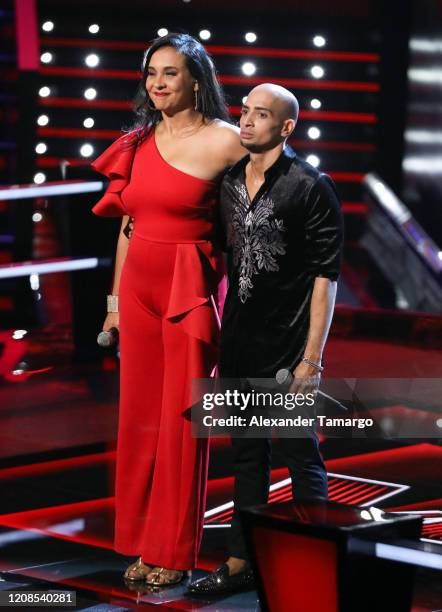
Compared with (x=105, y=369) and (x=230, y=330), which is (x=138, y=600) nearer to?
(x=230, y=330)

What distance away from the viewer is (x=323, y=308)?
3.67 m

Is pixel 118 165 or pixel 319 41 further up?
pixel 319 41

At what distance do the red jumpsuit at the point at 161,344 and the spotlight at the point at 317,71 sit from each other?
684 cm

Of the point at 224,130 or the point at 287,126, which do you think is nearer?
the point at 287,126

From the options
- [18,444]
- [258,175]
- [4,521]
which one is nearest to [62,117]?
[18,444]

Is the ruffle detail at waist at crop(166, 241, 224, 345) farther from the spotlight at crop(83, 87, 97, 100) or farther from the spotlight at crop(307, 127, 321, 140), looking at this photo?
the spotlight at crop(307, 127, 321, 140)

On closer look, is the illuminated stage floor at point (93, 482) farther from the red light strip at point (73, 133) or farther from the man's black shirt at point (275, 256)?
the red light strip at point (73, 133)

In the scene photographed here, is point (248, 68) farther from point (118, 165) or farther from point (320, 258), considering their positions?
point (320, 258)

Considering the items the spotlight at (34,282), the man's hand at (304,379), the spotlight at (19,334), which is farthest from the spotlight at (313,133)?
the man's hand at (304,379)

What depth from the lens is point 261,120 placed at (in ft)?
11.9

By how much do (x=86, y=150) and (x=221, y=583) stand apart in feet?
21.1

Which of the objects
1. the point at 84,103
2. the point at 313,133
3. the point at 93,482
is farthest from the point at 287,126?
the point at 313,133

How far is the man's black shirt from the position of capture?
12.0 ft

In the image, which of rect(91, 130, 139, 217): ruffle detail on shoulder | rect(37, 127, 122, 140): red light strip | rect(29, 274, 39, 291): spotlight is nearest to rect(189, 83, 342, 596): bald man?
rect(91, 130, 139, 217): ruffle detail on shoulder
